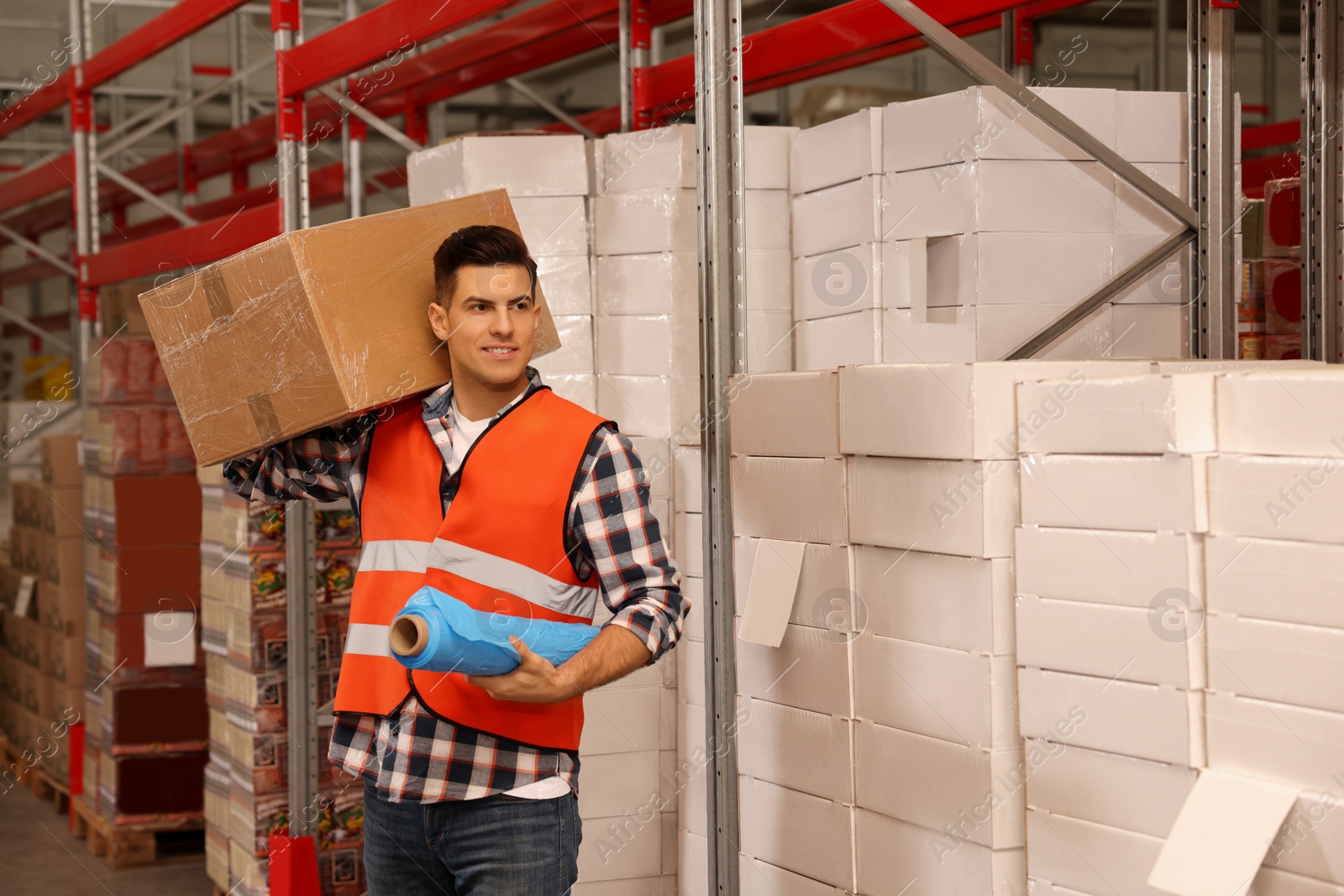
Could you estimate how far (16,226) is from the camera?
37.6 ft

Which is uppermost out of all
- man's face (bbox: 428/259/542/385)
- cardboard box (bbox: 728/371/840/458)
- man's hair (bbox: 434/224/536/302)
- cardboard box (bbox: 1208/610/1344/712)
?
man's hair (bbox: 434/224/536/302)

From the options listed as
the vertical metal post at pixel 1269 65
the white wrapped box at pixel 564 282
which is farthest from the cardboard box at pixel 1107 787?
the vertical metal post at pixel 1269 65

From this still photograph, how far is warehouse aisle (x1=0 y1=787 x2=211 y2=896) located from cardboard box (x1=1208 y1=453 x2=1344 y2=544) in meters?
5.02

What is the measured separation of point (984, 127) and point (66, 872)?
544cm

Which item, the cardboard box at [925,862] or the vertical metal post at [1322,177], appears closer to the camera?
the cardboard box at [925,862]

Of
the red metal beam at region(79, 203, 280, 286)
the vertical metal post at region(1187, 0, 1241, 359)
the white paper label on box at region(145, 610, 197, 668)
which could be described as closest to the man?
the vertical metal post at region(1187, 0, 1241, 359)

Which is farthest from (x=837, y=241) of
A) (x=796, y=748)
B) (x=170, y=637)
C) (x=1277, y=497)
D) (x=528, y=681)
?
(x=170, y=637)

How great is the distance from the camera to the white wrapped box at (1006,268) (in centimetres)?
373

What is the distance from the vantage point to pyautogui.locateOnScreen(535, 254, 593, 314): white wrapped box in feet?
14.7

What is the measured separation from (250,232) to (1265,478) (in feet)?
13.3

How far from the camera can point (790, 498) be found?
3.41m

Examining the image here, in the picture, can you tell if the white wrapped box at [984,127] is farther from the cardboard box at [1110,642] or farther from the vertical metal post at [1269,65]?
the vertical metal post at [1269,65]

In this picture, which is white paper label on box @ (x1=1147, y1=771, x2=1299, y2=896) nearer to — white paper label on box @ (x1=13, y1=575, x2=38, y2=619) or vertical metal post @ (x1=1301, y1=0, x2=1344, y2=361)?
vertical metal post @ (x1=1301, y1=0, x2=1344, y2=361)

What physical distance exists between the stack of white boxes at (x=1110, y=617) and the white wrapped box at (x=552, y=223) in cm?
207
